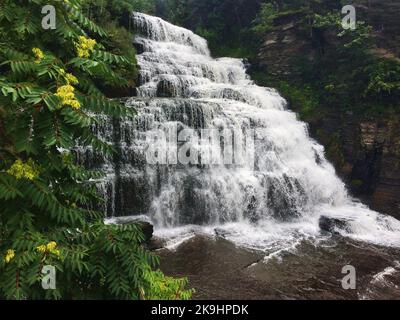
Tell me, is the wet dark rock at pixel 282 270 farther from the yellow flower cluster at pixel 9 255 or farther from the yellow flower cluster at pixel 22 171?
the yellow flower cluster at pixel 22 171

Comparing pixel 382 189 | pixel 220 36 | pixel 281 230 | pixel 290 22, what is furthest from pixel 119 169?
pixel 220 36

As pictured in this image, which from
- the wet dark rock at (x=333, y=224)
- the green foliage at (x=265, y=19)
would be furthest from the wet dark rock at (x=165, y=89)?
the green foliage at (x=265, y=19)

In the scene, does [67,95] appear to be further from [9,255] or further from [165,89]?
[165,89]

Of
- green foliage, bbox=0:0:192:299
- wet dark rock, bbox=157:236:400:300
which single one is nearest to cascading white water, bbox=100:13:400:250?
wet dark rock, bbox=157:236:400:300

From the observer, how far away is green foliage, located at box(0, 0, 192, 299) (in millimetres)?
2891

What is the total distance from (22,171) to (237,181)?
1160 centimetres

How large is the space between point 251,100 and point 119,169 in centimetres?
924

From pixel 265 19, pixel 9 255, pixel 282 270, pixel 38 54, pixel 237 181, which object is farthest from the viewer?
pixel 265 19

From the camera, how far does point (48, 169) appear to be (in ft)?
10.7

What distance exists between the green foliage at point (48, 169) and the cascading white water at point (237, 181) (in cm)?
842

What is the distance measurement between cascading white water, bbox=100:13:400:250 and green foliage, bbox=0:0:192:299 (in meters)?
8.42

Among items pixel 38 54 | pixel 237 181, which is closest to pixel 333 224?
pixel 237 181

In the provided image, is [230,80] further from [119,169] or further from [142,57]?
[119,169]

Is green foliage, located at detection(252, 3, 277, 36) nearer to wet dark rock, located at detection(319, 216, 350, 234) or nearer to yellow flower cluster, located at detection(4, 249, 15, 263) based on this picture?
wet dark rock, located at detection(319, 216, 350, 234)
